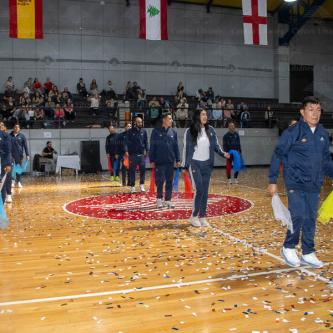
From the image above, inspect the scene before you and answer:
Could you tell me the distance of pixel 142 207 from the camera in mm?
9219

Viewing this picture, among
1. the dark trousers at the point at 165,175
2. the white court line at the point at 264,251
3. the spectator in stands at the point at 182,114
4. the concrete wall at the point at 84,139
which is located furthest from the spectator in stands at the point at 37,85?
the white court line at the point at 264,251

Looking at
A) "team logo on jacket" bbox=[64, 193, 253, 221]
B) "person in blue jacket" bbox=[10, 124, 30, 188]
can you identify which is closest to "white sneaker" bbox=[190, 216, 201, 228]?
"team logo on jacket" bbox=[64, 193, 253, 221]

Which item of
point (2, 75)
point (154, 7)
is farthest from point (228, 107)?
point (2, 75)

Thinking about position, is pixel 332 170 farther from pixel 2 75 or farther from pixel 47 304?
pixel 2 75

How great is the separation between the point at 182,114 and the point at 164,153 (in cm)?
1299

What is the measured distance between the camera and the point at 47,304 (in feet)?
12.4

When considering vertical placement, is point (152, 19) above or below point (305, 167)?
above

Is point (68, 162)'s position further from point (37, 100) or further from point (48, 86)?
point (48, 86)

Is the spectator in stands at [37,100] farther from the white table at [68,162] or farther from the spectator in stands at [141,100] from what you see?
the spectator in stands at [141,100]

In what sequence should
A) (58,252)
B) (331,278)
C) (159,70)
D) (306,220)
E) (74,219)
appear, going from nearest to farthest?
Answer: (331,278) < (306,220) < (58,252) < (74,219) < (159,70)

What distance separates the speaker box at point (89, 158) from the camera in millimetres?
19938

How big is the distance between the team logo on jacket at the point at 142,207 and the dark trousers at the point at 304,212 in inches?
132

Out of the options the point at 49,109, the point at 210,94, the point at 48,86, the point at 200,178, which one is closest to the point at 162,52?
the point at 210,94

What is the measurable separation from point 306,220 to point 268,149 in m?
19.6
